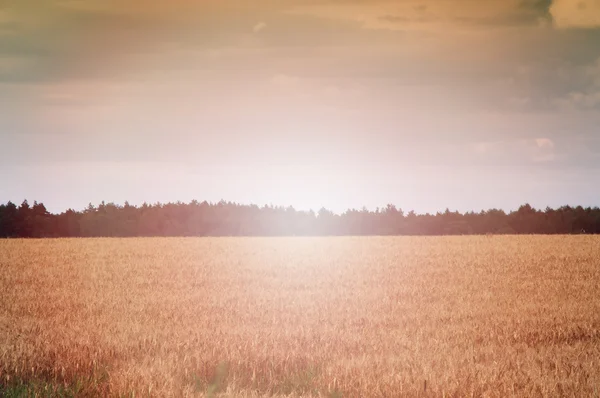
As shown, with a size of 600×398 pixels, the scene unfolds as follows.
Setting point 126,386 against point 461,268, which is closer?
point 126,386

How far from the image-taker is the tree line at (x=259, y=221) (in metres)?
58.3

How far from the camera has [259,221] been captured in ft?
218

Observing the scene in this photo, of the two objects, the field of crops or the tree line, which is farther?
the tree line

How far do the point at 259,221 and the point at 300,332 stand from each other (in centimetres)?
5723

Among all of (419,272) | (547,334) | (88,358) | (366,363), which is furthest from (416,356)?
(419,272)

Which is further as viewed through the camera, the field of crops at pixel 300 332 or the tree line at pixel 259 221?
the tree line at pixel 259 221

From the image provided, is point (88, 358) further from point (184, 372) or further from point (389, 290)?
point (389, 290)

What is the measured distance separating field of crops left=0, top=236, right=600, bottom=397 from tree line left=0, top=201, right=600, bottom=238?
135 ft

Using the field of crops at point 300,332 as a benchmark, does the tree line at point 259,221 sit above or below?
above

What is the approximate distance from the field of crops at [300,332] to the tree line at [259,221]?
41271 mm

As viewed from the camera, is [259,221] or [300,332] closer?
[300,332]

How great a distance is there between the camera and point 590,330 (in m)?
9.86

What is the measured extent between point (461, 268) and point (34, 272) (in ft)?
54.5

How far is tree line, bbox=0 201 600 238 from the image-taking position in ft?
191
